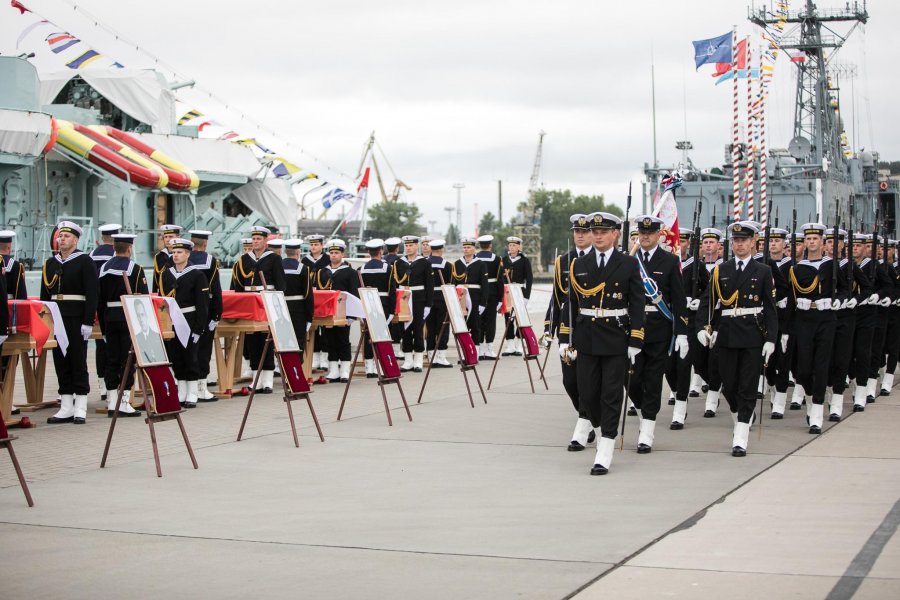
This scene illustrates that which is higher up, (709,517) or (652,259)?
(652,259)

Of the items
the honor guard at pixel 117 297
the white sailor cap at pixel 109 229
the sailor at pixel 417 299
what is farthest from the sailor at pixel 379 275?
the honor guard at pixel 117 297

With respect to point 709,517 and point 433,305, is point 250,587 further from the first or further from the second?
point 433,305

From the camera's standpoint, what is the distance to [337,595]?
579cm

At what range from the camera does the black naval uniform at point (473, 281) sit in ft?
65.9

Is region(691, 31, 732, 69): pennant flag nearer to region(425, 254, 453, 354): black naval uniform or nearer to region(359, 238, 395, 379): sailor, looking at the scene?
region(425, 254, 453, 354): black naval uniform

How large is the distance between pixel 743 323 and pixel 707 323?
0.61m

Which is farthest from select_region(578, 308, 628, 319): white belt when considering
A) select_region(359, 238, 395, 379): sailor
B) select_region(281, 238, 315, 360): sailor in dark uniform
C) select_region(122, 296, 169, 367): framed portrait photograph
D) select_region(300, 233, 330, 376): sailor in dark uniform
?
select_region(359, 238, 395, 379): sailor

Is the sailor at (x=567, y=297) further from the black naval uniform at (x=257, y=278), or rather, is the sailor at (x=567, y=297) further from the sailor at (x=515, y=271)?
the sailor at (x=515, y=271)

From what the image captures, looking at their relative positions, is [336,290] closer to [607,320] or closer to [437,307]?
[437,307]

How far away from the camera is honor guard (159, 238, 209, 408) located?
13859 mm

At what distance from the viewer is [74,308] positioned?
40.7 feet

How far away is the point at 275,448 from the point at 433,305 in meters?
8.94

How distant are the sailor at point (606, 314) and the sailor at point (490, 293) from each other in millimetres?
10931

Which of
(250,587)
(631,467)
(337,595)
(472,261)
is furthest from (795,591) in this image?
(472,261)
